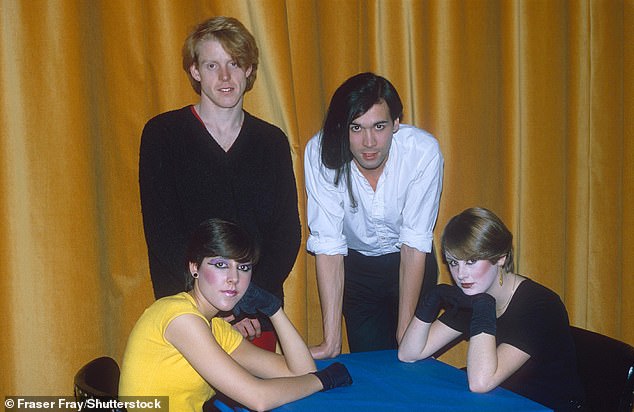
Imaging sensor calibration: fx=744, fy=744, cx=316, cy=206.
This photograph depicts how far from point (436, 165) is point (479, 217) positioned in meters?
0.44

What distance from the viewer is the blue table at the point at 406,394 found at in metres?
1.88

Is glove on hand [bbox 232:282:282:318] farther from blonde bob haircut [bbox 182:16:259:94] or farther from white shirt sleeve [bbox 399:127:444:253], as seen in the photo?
blonde bob haircut [bbox 182:16:259:94]

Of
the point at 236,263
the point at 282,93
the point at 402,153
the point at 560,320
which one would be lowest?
the point at 560,320

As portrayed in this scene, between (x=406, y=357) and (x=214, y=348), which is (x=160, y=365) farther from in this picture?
(x=406, y=357)

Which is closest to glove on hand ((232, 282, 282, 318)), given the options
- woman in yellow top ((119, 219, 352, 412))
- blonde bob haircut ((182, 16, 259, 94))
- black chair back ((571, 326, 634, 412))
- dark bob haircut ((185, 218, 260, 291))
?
woman in yellow top ((119, 219, 352, 412))

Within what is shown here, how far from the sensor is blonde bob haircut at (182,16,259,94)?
2.56 metres

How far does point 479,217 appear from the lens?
2287 millimetres

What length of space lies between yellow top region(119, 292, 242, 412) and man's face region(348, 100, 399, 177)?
0.79m

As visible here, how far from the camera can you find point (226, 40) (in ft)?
8.39

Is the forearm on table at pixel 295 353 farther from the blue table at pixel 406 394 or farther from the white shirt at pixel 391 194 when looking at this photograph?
the white shirt at pixel 391 194

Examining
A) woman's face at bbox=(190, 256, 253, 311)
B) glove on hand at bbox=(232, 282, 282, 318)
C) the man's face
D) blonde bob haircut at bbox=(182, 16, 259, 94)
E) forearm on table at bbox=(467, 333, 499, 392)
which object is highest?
blonde bob haircut at bbox=(182, 16, 259, 94)

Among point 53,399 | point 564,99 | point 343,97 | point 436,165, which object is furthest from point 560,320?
point 53,399

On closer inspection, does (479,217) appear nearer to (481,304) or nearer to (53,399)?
(481,304)

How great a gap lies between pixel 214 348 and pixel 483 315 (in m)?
0.78
